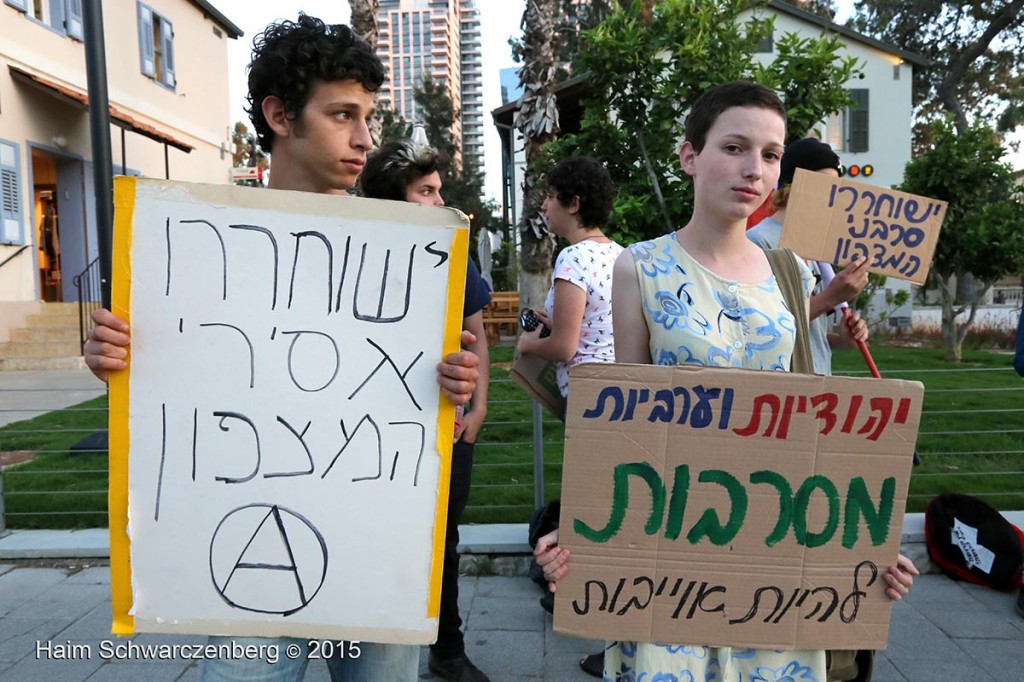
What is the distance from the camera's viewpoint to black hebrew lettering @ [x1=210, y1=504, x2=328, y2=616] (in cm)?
150

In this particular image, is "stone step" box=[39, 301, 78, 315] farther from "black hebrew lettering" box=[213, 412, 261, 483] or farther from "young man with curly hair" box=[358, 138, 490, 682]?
"black hebrew lettering" box=[213, 412, 261, 483]

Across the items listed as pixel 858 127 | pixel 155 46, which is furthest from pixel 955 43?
pixel 155 46

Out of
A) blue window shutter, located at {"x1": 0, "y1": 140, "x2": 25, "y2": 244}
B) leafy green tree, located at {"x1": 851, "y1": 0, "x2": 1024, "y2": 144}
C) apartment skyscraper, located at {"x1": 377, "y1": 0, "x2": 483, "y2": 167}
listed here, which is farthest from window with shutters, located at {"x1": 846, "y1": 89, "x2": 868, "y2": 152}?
apartment skyscraper, located at {"x1": 377, "y1": 0, "x2": 483, "y2": 167}

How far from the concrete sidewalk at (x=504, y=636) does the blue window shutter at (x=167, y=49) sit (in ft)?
54.9

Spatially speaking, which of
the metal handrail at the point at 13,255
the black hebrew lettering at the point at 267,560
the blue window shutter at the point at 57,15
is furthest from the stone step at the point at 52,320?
the black hebrew lettering at the point at 267,560

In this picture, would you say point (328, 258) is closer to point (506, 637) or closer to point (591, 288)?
point (591, 288)

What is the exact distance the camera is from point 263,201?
1.49 metres

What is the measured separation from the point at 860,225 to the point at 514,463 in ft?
10.9

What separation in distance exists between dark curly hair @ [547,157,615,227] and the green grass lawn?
59.3 inches

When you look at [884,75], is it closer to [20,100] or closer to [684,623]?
[20,100]

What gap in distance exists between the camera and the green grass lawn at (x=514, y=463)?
454 cm

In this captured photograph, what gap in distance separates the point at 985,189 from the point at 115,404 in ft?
47.2

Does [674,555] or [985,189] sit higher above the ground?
[985,189]

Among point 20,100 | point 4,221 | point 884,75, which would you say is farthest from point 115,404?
point 884,75
